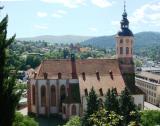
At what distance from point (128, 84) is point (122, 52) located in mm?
5116

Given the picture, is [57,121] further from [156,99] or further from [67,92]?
[156,99]

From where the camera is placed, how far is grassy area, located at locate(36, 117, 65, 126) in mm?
56906

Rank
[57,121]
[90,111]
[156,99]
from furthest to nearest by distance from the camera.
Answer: [156,99] → [57,121] → [90,111]

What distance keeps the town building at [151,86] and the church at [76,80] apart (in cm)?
2240

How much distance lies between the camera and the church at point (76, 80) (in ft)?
202

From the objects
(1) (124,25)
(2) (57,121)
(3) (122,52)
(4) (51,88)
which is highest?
(1) (124,25)

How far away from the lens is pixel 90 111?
4731cm

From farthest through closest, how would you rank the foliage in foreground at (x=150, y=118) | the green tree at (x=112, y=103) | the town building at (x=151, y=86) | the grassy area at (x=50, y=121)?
the town building at (x=151, y=86), the grassy area at (x=50, y=121), the foliage in foreground at (x=150, y=118), the green tree at (x=112, y=103)

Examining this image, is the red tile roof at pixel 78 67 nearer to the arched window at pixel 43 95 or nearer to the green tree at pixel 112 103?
the arched window at pixel 43 95

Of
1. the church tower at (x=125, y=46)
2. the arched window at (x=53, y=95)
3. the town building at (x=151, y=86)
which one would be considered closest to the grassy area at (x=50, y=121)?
the arched window at (x=53, y=95)

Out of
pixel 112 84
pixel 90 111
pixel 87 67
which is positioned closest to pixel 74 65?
pixel 87 67

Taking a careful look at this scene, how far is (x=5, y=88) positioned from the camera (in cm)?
1634

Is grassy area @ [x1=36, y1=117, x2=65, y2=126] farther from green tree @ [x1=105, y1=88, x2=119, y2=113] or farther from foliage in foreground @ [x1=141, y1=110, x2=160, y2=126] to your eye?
foliage in foreground @ [x1=141, y1=110, x2=160, y2=126]

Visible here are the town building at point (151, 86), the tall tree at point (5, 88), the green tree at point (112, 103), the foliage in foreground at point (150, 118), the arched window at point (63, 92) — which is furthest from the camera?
the town building at point (151, 86)
